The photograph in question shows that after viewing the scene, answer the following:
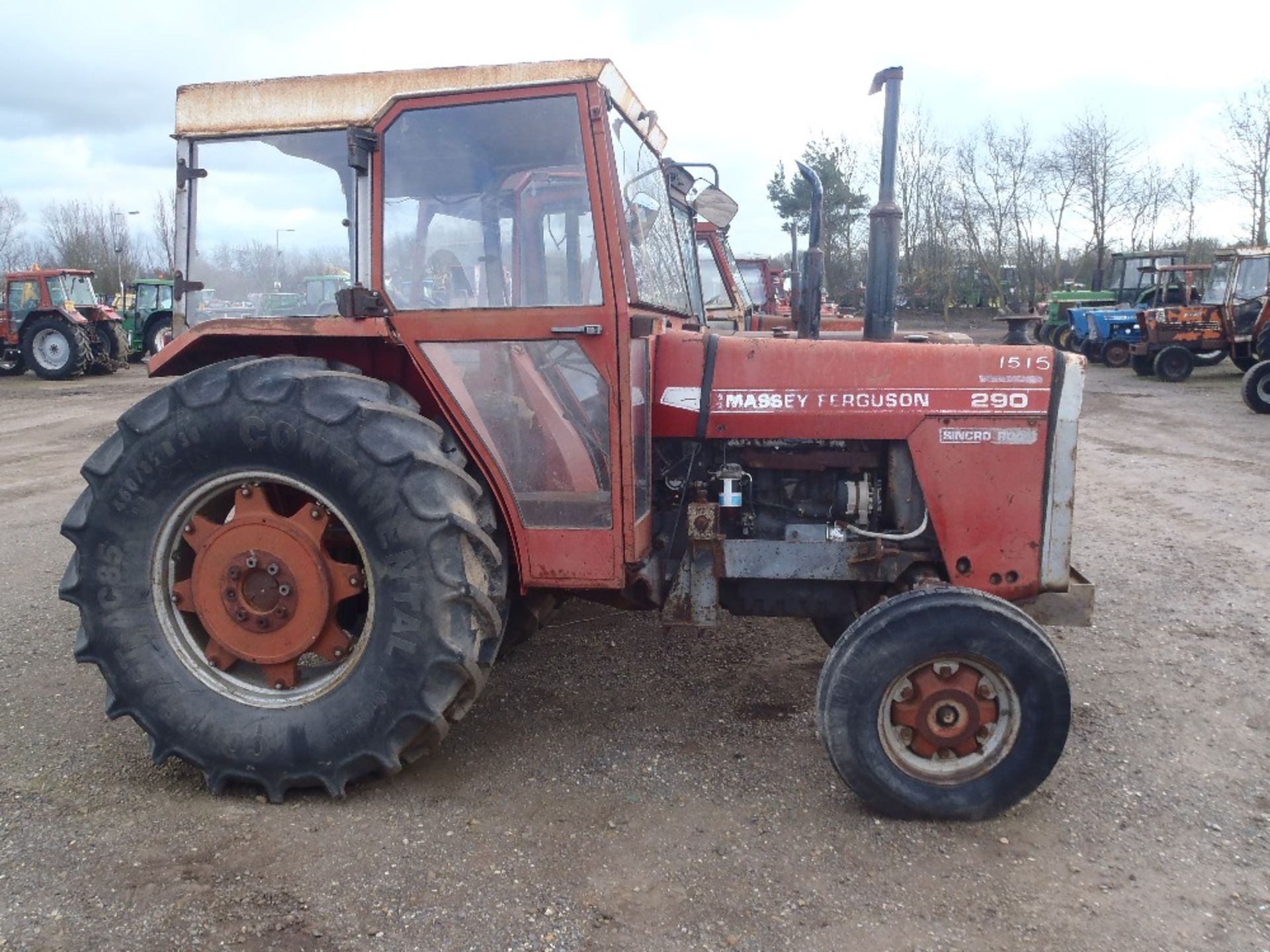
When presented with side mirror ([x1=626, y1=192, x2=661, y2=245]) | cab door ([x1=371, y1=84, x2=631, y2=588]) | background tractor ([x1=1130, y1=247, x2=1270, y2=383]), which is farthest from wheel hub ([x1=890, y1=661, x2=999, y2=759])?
background tractor ([x1=1130, y1=247, x2=1270, y2=383])

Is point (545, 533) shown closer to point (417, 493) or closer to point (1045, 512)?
point (417, 493)

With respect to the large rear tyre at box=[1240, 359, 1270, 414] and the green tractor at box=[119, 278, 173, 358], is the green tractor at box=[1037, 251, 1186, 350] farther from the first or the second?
the green tractor at box=[119, 278, 173, 358]

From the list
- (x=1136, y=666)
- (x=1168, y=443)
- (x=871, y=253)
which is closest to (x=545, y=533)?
(x=871, y=253)

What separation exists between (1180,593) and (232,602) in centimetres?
485

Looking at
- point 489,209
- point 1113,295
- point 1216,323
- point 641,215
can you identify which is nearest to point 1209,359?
point 1216,323

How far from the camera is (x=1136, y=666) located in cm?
434

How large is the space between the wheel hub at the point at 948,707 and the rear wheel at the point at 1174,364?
17.9m

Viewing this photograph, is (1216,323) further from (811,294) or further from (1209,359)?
(811,294)

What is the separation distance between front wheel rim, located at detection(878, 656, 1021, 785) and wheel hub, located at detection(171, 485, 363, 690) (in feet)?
5.89

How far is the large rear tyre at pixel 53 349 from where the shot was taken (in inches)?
790

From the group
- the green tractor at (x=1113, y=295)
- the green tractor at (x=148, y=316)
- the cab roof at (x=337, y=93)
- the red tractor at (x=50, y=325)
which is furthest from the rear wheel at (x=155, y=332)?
the cab roof at (x=337, y=93)

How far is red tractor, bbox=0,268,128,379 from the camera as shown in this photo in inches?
788

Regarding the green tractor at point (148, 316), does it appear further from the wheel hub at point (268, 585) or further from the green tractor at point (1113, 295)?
the wheel hub at point (268, 585)

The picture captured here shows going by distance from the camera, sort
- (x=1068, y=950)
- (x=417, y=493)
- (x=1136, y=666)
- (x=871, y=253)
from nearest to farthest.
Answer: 1. (x=1068, y=950)
2. (x=417, y=493)
3. (x=871, y=253)
4. (x=1136, y=666)
